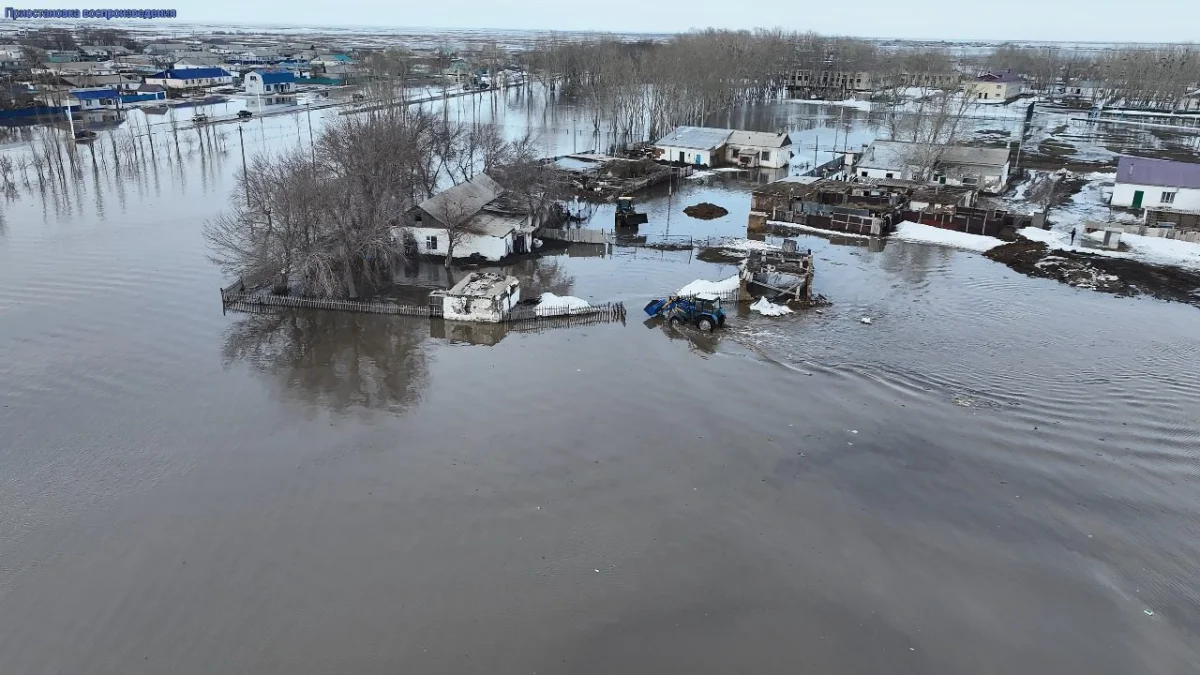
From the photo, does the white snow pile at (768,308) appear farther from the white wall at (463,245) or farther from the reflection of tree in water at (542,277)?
the white wall at (463,245)

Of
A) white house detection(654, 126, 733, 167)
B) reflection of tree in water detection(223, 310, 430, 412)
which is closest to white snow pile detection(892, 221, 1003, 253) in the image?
white house detection(654, 126, 733, 167)

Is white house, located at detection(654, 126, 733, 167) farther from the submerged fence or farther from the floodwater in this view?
the submerged fence

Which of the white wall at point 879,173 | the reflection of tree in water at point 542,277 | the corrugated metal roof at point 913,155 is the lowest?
the reflection of tree in water at point 542,277

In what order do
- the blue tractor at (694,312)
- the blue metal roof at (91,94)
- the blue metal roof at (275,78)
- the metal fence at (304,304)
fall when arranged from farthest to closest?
the blue metal roof at (275,78), the blue metal roof at (91,94), the metal fence at (304,304), the blue tractor at (694,312)

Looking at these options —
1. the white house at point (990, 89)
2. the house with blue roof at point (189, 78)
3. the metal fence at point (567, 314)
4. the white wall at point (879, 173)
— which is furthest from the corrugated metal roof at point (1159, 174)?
the house with blue roof at point (189, 78)

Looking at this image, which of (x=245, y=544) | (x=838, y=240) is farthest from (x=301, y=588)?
(x=838, y=240)

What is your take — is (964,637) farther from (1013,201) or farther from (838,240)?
(1013,201)

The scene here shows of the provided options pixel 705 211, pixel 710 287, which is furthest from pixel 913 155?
pixel 710 287
